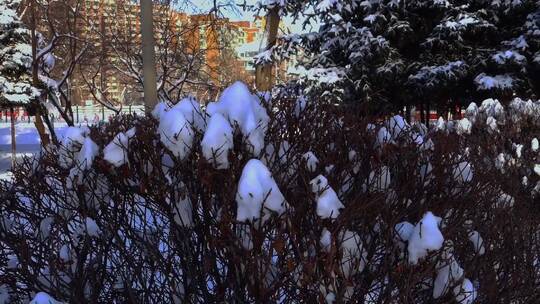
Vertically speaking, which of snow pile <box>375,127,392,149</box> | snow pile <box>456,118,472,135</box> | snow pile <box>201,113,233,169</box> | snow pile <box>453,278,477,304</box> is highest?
snow pile <box>456,118,472,135</box>

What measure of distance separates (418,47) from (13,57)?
13.4 m

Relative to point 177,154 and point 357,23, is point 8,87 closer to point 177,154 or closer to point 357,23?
point 357,23

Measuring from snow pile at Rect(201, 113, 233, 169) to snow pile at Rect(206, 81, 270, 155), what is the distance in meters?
0.15

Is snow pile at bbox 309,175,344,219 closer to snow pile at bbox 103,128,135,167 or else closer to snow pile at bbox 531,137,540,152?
snow pile at bbox 103,128,135,167

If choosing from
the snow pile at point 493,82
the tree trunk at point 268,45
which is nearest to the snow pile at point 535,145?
the tree trunk at point 268,45

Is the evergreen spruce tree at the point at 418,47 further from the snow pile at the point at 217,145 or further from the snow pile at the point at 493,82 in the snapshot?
the snow pile at the point at 217,145

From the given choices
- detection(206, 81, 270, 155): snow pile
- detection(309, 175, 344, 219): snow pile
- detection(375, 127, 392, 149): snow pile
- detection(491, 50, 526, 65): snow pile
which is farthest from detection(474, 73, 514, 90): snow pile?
detection(309, 175, 344, 219): snow pile

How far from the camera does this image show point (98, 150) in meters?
2.65

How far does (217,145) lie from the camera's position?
7.48ft

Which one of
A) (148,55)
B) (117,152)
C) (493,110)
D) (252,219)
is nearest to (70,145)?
(117,152)

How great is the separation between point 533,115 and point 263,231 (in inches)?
235

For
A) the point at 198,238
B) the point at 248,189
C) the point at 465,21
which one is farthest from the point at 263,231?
the point at 465,21

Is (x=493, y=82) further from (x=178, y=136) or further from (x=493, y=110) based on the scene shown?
(x=178, y=136)

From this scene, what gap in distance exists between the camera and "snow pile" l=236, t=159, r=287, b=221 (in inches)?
82.1
